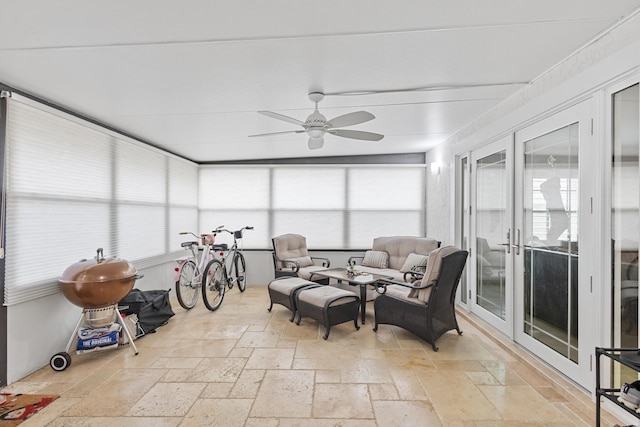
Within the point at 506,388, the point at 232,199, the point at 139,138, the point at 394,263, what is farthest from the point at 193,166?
the point at 506,388

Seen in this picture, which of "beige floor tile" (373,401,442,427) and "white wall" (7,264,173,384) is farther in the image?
"white wall" (7,264,173,384)

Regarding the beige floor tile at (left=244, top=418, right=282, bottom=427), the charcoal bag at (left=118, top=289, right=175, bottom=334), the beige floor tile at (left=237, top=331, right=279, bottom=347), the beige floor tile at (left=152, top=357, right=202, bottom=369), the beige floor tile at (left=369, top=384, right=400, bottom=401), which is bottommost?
the beige floor tile at (left=152, top=357, right=202, bottom=369)

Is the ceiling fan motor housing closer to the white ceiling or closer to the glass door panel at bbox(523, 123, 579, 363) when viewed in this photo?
the white ceiling

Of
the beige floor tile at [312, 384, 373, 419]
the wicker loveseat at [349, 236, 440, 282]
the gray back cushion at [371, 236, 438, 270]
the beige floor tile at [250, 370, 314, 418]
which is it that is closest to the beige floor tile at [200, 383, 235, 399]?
the beige floor tile at [250, 370, 314, 418]

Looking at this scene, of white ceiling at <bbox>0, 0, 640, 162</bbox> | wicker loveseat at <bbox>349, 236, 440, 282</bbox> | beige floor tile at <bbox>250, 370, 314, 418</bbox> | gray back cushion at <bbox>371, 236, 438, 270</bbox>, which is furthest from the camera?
gray back cushion at <bbox>371, 236, 438, 270</bbox>

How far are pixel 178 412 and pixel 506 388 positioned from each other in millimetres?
2487

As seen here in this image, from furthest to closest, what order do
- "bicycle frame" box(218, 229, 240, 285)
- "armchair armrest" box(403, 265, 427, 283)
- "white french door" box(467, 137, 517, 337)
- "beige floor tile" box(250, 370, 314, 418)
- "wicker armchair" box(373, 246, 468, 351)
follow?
"bicycle frame" box(218, 229, 240, 285)
"armchair armrest" box(403, 265, 427, 283)
"white french door" box(467, 137, 517, 337)
"wicker armchair" box(373, 246, 468, 351)
"beige floor tile" box(250, 370, 314, 418)

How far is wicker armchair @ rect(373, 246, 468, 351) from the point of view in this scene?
3230mm

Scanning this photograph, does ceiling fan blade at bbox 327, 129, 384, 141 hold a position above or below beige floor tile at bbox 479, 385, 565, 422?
above

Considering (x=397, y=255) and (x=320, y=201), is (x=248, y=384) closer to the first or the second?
(x=397, y=255)

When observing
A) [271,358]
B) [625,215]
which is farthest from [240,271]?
[625,215]

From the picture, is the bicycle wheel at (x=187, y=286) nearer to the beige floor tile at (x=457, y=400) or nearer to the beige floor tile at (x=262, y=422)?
the beige floor tile at (x=262, y=422)

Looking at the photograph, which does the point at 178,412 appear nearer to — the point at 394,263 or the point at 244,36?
the point at 244,36

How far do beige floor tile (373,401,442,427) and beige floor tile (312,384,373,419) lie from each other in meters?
0.08
